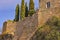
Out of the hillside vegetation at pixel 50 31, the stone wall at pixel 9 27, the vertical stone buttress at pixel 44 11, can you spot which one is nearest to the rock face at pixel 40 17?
the vertical stone buttress at pixel 44 11

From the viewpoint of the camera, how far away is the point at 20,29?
34500 mm

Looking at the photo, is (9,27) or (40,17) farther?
(9,27)

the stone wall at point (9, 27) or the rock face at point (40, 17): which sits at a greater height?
the rock face at point (40, 17)

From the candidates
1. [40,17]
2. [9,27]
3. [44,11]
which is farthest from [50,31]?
[9,27]

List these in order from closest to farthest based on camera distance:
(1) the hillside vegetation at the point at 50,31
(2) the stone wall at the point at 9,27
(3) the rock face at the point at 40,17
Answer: (1) the hillside vegetation at the point at 50,31 → (3) the rock face at the point at 40,17 → (2) the stone wall at the point at 9,27

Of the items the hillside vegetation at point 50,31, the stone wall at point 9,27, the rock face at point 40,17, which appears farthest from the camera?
the stone wall at point 9,27

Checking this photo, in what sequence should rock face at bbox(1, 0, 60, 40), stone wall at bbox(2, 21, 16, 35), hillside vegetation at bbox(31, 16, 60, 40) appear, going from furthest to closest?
1. stone wall at bbox(2, 21, 16, 35)
2. rock face at bbox(1, 0, 60, 40)
3. hillside vegetation at bbox(31, 16, 60, 40)

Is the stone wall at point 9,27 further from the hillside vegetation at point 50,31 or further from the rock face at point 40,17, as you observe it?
the hillside vegetation at point 50,31

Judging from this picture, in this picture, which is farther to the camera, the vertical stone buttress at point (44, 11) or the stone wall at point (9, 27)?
the stone wall at point (9, 27)

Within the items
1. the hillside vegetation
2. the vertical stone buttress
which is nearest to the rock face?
the vertical stone buttress

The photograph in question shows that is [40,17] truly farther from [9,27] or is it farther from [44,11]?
[9,27]

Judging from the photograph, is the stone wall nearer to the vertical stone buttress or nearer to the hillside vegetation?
the vertical stone buttress

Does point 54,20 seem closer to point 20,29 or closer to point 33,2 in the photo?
point 20,29

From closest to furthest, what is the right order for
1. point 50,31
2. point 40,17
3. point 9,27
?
1. point 50,31
2. point 40,17
3. point 9,27
